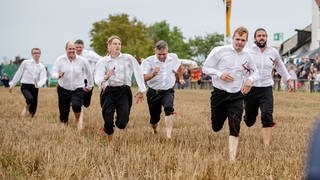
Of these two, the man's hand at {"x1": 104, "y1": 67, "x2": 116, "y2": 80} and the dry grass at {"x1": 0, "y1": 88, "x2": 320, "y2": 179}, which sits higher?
the man's hand at {"x1": 104, "y1": 67, "x2": 116, "y2": 80}

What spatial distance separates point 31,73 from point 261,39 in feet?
24.8

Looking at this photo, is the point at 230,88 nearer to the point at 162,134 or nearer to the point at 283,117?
the point at 162,134

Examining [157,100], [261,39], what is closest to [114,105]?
[157,100]

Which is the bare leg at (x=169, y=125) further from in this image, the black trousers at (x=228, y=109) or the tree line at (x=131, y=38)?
the tree line at (x=131, y=38)

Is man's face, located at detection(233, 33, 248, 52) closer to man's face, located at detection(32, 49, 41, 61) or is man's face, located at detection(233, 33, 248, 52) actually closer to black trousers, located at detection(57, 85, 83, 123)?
black trousers, located at detection(57, 85, 83, 123)

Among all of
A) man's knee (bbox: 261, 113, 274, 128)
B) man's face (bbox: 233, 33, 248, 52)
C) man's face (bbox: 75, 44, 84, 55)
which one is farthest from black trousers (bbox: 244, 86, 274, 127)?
man's face (bbox: 75, 44, 84, 55)

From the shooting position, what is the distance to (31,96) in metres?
14.3

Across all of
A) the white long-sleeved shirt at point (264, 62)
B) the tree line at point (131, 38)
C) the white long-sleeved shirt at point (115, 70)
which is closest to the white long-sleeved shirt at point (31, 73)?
the white long-sleeved shirt at point (115, 70)

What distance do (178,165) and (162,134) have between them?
496cm

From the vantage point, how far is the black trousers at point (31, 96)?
14.2m

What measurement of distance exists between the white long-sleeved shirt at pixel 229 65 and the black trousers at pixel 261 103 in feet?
4.29

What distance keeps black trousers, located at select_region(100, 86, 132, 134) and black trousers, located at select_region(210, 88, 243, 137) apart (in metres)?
1.64

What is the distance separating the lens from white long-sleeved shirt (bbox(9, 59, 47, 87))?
573 inches

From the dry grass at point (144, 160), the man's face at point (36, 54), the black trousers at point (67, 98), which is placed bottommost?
the dry grass at point (144, 160)
